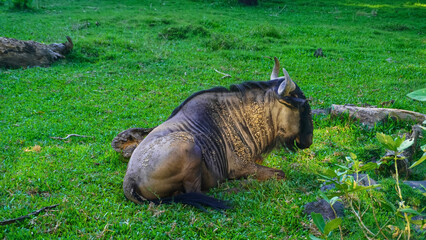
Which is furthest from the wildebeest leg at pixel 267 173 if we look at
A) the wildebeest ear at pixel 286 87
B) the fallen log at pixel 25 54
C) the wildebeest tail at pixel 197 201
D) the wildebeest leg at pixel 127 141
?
the fallen log at pixel 25 54

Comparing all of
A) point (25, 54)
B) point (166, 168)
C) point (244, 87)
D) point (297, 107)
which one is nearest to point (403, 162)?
point (297, 107)

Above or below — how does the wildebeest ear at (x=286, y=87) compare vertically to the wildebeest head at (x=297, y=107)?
above

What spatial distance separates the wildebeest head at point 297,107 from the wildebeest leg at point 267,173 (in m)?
0.50

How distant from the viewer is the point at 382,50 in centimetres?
1246

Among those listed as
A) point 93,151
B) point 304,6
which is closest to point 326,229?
point 93,151

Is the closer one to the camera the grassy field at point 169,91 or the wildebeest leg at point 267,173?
the grassy field at point 169,91

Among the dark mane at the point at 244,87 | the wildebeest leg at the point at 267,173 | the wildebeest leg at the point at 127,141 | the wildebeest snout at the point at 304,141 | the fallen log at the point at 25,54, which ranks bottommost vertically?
the wildebeest leg at the point at 267,173

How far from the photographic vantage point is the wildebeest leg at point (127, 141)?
575 cm

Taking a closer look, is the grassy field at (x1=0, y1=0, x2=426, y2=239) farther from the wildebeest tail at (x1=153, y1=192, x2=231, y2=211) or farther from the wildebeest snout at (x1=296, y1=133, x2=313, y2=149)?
the wildebeest snout at (x1=296, y1=133, x2=313, y2=149)

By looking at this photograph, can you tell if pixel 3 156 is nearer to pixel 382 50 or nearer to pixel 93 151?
pixel 93 151

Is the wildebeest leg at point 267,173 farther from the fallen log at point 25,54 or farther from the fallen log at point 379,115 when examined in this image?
the fallen log at point 25,54

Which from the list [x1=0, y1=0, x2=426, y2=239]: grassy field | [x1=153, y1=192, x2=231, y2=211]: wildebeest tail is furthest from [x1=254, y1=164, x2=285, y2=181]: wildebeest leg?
[x1=153, y1=192, x2=231, y2=211]: wildebeest tail

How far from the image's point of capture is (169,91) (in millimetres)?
8945

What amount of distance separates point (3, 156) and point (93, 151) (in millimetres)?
1281
